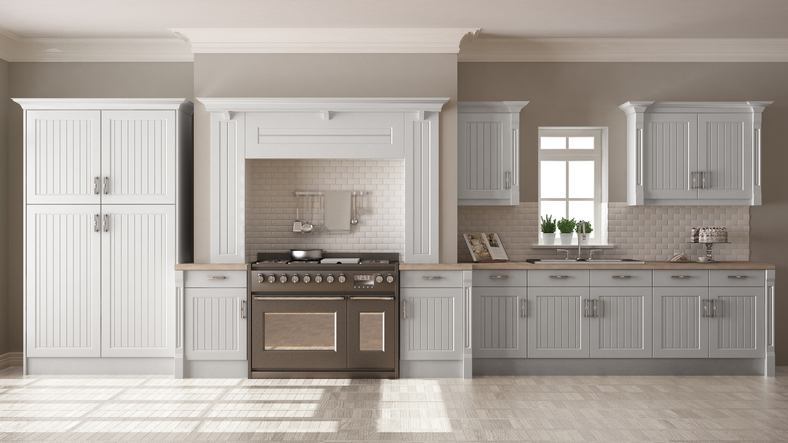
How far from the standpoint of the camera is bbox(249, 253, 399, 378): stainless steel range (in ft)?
16.0

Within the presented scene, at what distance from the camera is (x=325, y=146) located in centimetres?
500

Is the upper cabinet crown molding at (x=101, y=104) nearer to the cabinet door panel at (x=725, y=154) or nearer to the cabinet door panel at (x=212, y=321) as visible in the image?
the cabinet door panel at (x=212, y=321)

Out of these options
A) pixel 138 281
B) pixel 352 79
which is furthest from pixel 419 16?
pixel 138 281

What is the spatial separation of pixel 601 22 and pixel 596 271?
2.15 m

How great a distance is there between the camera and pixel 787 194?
5.60 m

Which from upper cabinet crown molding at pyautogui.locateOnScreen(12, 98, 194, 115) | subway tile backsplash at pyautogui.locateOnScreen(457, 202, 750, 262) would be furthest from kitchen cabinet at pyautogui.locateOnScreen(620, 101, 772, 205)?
upper cabinet crown molding at pyautogui.locateOnScreen(12, 98, 194, 115)

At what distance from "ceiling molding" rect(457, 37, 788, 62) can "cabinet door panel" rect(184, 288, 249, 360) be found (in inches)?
123

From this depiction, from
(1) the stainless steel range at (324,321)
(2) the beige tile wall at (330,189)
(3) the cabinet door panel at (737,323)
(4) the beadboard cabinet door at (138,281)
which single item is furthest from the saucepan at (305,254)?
(3) the cabinet door panel at (737,323)

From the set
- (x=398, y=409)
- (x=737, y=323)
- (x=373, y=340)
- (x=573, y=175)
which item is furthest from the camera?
(x=573, y=175)

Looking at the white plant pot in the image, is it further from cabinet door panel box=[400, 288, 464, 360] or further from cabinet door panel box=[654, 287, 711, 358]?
cabinet door panel box=[400, 288, 464, 360]

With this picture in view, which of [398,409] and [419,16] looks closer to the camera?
[398,409]

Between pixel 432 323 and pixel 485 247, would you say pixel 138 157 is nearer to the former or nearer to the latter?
pixel 432 323

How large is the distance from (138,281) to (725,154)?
541 centimetres

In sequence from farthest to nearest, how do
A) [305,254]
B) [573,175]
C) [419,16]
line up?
[573,175] < [305,254] < [419,16]
